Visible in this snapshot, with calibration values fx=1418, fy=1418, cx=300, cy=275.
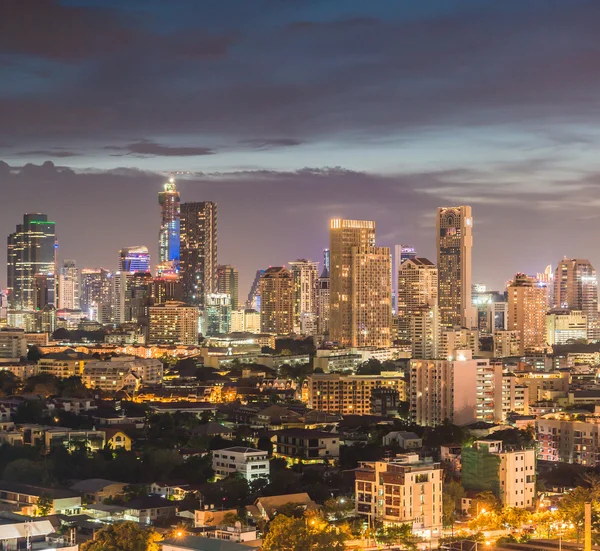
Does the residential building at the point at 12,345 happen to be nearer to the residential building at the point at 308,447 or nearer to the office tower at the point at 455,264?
the office tower at the point at 455,264

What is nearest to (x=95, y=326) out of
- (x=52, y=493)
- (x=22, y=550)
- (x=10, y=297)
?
(x=10, y=297)

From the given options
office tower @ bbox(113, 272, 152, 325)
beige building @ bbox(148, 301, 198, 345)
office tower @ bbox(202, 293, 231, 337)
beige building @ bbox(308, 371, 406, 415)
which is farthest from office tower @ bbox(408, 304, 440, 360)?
office tower @ bbox(202, 293, 231, 337)

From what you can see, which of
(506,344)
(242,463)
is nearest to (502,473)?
(242,463)

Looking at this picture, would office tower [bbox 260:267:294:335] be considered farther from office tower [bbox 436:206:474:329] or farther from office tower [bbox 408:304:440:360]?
office tower [bbox 408:304:440:360]

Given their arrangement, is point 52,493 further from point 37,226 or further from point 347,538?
point 37,226

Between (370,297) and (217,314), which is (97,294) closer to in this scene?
(217,314)
